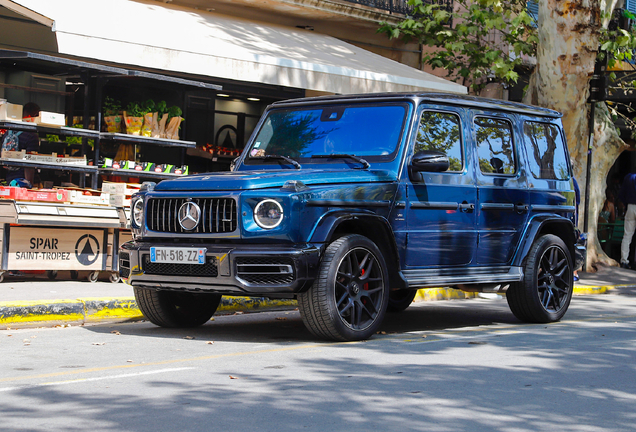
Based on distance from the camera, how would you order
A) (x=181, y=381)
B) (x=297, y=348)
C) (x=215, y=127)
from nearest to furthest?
(x=181, y=381)
(x=297, y=348)
(x=215, y=127)

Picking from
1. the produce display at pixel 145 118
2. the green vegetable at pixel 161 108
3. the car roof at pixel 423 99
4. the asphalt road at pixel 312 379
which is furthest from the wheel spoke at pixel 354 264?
the green vegetable at pixel 161 108

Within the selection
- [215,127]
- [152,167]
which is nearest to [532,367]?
[152,167]

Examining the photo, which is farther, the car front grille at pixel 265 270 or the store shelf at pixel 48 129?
the store shelf at pixel 48 129

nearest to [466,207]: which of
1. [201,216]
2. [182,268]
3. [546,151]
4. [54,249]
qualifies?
[546,151]

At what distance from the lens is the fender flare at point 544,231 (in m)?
8.90

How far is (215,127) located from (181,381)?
12.9 meters

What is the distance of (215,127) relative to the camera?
1811cm

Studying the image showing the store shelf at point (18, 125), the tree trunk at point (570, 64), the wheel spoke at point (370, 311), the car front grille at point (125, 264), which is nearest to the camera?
the wheel spoke at point (370, 311)

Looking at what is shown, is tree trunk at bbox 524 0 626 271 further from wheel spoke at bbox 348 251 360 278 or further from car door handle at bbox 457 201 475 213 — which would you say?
→ wheel spoke at bbox 348 251 360 278

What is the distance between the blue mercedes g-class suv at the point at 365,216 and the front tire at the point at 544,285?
15 mm

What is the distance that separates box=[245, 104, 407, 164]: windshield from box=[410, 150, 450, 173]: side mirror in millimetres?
219

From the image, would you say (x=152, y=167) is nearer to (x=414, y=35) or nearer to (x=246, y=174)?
Result: (x=246, y=174)

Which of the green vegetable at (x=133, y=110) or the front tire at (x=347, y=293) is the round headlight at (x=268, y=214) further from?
the green vegetable at (x=133, y=110)

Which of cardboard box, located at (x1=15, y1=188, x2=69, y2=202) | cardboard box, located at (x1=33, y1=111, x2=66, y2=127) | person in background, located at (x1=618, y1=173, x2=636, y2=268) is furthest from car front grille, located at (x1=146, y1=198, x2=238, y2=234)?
person in background, located at (x1=618, y1=173, x2=636, y2=268)
